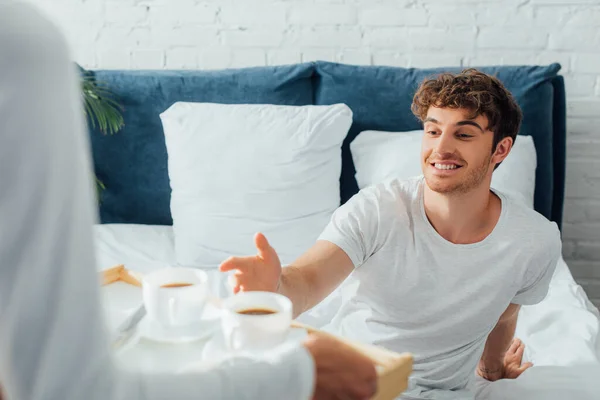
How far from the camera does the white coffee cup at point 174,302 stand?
1.04 m

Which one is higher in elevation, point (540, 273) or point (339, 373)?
point (339, 373)

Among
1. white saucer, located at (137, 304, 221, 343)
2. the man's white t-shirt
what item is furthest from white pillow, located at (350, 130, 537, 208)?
white saucer, located at (137, 304, 221, 343)

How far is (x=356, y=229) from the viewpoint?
4.91ft

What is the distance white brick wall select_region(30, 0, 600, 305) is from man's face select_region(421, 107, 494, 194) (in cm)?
110

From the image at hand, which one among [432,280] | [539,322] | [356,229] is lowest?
[539,322]

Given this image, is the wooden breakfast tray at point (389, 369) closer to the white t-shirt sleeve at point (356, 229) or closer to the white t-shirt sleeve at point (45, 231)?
the white t-shirt sleeve at point (45, 231)

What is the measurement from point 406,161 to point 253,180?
486mm

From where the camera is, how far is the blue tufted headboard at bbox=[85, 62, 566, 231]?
239cm

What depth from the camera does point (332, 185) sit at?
7.79 ft

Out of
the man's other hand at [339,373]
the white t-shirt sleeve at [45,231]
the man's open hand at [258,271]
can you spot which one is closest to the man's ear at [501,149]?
the man's open hand at [258,271]

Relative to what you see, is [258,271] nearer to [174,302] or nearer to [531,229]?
[174,302]

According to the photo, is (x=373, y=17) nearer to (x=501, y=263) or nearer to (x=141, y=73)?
(x=141, y=73)

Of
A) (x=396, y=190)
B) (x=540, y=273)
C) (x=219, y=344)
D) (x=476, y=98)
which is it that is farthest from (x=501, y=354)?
(x=219, y=344)

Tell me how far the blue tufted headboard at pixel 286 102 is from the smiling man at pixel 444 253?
0.84m
